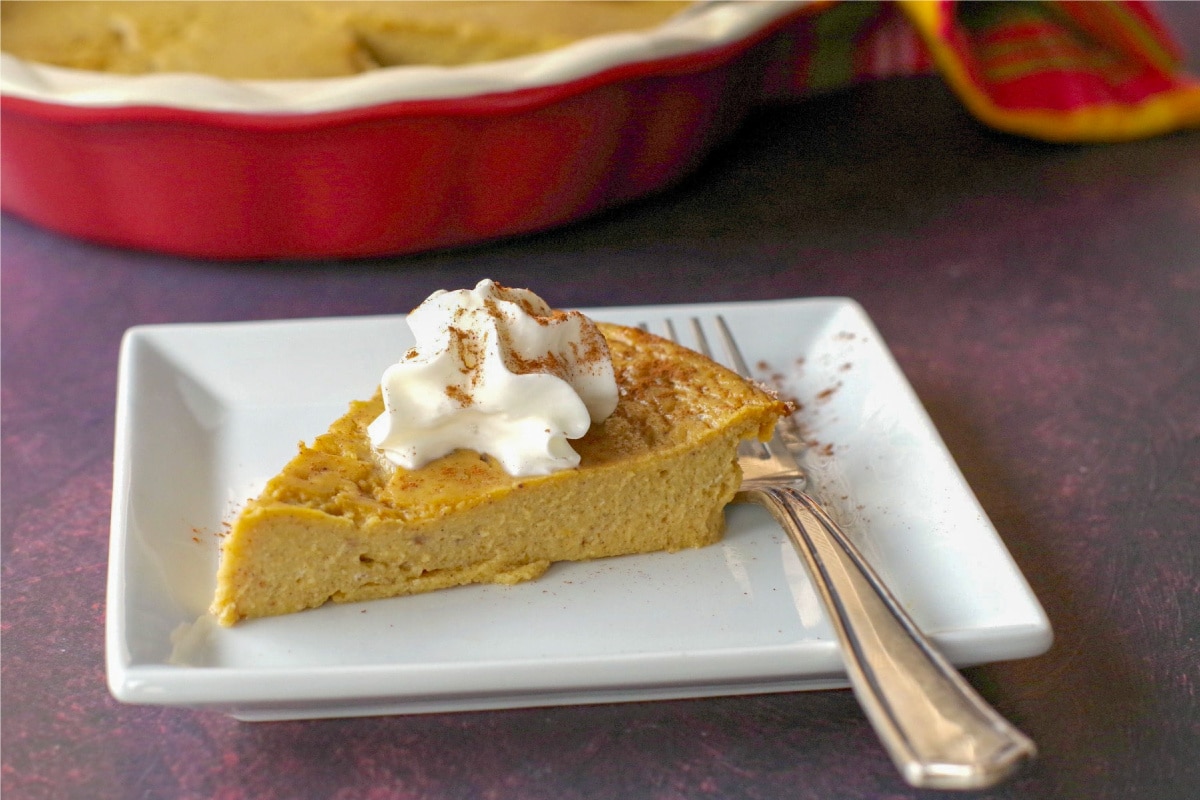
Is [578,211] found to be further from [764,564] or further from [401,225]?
[764,564]

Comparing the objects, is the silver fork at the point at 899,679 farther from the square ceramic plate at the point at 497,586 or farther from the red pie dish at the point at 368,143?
the red pie dish at the point at 368,143

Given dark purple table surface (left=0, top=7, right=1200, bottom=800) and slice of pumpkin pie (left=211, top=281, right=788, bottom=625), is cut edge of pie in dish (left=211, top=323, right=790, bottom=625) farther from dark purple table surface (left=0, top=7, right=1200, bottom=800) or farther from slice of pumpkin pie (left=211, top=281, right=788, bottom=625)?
dark purple table surface (left=0, top=7, right=1200, bottom=800)

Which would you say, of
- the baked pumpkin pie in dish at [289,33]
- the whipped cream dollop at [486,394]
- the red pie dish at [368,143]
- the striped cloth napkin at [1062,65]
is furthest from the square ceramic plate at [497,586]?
the striped cloth napkin at [1062,65]

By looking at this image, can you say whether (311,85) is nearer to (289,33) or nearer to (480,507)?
(289,33)

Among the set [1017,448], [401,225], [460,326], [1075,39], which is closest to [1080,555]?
[1017,448]

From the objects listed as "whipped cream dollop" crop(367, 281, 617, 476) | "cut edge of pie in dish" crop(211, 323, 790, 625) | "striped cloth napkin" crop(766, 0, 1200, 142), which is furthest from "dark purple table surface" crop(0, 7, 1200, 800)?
"whipped cream dollop" crop(367, 281, 617, 476)

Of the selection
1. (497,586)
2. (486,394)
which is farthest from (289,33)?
(497,586)
